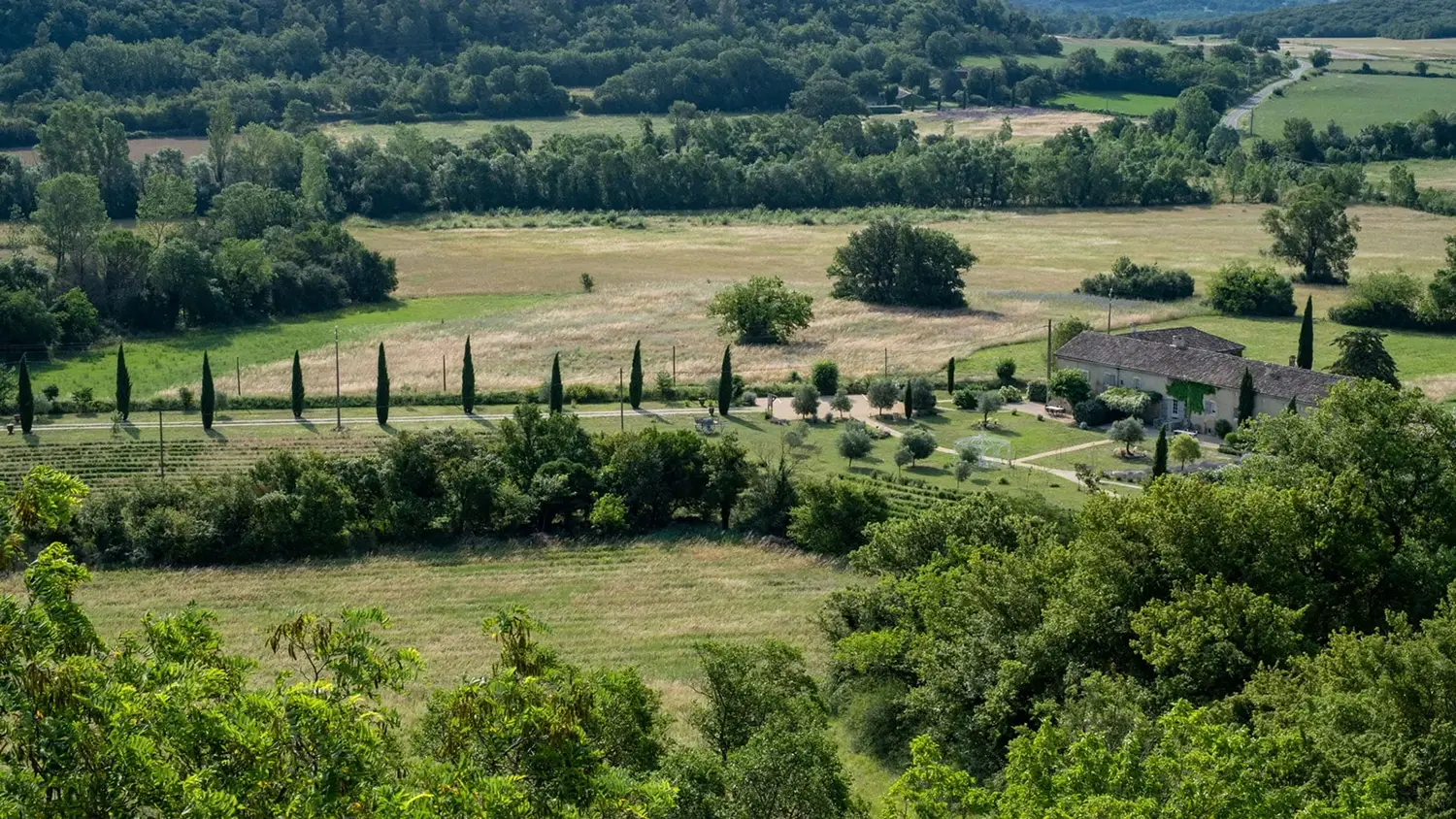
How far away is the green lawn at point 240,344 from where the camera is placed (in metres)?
76.2

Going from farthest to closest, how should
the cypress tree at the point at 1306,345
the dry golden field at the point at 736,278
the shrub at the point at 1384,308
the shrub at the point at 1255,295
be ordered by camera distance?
the shrub at the point at 1255,295, the shrub at the point at 1384,308, the dry golden field at the point at 736,278, the cypress tree at the point at 1306,345

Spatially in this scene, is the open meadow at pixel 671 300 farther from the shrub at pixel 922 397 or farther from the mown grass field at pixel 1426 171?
the mown grass field at pixel 1426 171

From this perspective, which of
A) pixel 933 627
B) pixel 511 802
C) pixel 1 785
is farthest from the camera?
pixel 933 627

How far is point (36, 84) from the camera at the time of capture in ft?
541

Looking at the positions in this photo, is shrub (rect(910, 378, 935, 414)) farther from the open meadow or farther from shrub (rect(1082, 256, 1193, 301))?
shrub (rect(1082, 256, 1193, 301))

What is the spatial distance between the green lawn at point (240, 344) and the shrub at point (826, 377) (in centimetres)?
2519

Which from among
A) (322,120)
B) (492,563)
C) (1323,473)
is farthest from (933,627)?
(322,120)

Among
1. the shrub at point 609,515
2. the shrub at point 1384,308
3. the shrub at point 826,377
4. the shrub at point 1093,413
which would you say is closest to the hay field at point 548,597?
the shrub at point 609,515

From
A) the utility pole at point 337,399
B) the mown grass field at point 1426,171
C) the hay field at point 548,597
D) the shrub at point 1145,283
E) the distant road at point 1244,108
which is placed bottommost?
the hay field at point 548,597

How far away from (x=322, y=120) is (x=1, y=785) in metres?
161

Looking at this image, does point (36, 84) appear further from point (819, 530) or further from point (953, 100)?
point (819, 530)

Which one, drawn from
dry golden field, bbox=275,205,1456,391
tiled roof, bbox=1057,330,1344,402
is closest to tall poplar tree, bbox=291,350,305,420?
dry golden field, bbox=275,205,1456,391

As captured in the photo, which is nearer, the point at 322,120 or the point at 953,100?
the point at 322,120

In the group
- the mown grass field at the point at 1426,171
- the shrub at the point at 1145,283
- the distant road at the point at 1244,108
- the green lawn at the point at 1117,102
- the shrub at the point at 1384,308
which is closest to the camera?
the shrub at the point at 1384,308
